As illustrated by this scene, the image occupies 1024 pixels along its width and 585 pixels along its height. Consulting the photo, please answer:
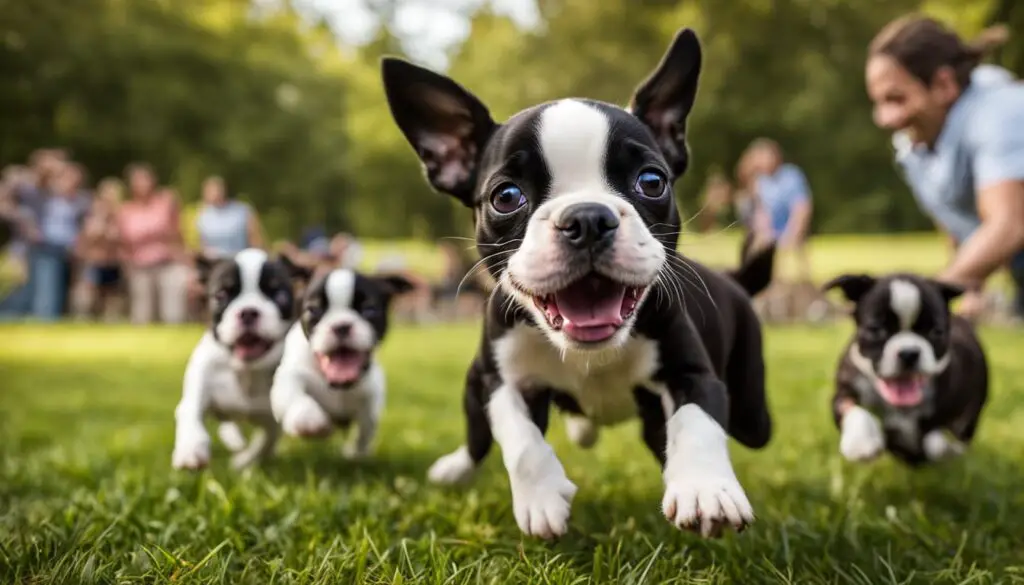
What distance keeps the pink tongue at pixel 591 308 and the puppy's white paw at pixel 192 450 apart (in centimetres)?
152

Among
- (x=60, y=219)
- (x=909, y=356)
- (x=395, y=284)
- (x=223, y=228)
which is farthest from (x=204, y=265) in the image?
(x=60, y=219)

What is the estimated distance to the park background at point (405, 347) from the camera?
2.79 meters

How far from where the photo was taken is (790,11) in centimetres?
2609

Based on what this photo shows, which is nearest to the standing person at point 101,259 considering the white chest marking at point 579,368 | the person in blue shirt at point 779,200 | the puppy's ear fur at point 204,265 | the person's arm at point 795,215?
the person in blue shirt at point 779,200

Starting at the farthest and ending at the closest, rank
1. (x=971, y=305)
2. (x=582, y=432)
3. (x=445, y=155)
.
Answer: (x=971, y=305) → (x=582, y=432) → (x=445, y=155)

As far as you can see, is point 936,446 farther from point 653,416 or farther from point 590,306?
point 590,306

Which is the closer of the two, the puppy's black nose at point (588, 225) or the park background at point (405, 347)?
the puppy's black nose at point (588, 225)

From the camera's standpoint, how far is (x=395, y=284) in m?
4.30

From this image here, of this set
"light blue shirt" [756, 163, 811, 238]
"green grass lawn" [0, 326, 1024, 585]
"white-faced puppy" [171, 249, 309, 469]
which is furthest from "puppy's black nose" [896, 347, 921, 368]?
"light blue shirt" [756, 163, 811, 238]

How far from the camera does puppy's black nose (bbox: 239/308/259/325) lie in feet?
12.1

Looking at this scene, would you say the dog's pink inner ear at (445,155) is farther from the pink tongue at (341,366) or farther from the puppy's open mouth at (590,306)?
the pink tongue at (341,366)

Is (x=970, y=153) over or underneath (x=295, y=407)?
over

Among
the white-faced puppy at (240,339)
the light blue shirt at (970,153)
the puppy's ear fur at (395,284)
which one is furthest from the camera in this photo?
the light blue shirt at (970,153)

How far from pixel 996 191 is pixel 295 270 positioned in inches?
127
